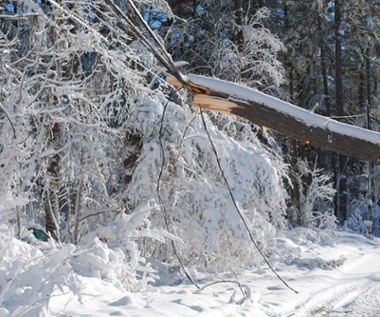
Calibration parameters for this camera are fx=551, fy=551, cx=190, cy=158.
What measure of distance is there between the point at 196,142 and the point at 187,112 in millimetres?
574

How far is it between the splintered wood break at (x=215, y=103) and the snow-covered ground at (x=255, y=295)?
7.72 feet

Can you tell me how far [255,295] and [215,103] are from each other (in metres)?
5.09

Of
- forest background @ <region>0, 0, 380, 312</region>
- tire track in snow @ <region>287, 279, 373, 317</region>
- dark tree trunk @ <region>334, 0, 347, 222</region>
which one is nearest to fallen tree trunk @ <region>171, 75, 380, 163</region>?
forest background @ <region>0, 0, 380, 312</region>

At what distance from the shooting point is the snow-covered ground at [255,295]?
5.21m

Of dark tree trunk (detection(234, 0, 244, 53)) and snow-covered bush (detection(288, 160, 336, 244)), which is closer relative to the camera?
dark tree trunk (detection(234, 0, 244, 53))

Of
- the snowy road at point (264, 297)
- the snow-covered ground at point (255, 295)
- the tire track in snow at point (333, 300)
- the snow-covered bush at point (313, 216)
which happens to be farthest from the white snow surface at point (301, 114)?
the snow-covered bush at point (313, 216)

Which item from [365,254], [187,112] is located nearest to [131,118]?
[187,112]

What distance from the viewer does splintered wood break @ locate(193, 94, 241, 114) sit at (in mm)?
2197

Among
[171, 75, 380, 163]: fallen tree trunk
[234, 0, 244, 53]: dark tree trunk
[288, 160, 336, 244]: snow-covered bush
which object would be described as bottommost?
[288, 160, 336, 244]: snow-covered bush

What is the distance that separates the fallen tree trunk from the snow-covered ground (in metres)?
2.53

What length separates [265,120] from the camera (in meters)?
2.13

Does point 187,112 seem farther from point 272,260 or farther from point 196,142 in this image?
point 272,260

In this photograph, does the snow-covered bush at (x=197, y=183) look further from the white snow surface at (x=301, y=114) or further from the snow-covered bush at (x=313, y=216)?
the white snow surface at (x=301, y=114)

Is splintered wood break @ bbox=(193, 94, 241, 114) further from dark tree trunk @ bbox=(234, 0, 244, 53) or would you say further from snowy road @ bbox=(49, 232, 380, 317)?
dark tree trunk @ bbox=(234, 0, 244, 53)
